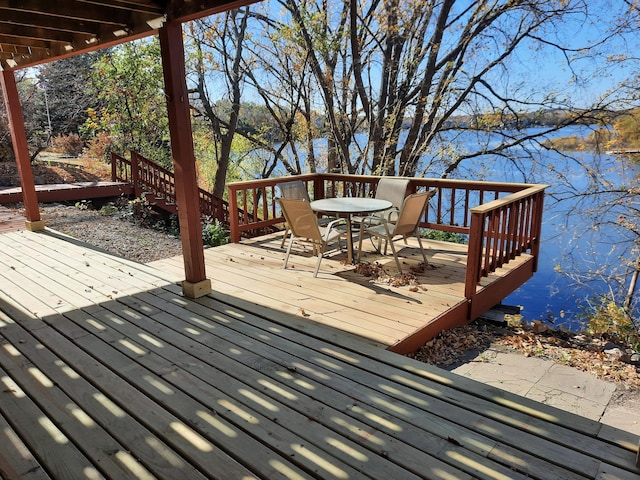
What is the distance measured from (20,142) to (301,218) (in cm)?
423

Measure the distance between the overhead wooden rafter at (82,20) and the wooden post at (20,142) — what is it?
0.79 meters

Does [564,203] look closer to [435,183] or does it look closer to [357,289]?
[435,183]

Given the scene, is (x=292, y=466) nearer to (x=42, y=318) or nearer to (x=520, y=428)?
(x=520, y=428)

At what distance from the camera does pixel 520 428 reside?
1923mm

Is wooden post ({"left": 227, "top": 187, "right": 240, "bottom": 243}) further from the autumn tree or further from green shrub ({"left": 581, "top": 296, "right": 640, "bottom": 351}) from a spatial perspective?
the autumn tree

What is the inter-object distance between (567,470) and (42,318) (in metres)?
3.39

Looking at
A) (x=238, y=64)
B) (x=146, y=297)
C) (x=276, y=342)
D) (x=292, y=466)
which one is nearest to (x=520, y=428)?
(x=292, y=466)

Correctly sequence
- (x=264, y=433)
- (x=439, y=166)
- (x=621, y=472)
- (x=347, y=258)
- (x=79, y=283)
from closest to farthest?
(x=621, y=472) < (x=264, y=433) < (x=79, y=283) < (x=347, y=258) < (x=439, y=166)

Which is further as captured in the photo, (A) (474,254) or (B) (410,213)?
(B) (410,213)

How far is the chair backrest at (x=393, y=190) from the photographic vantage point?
5.20 metres

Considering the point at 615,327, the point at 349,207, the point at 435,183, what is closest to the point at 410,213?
the point at 349,207

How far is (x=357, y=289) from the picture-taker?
3861 millimetres

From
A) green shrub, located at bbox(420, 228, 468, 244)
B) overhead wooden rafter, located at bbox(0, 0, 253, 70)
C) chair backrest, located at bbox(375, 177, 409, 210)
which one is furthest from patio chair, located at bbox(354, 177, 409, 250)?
overhead wooden rafter, located at bbox(0, 0, 253, 70)

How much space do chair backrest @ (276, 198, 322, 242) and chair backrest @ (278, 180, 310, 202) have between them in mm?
956
